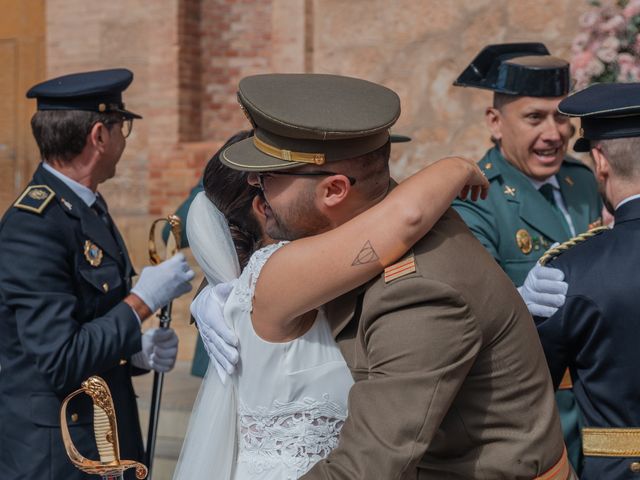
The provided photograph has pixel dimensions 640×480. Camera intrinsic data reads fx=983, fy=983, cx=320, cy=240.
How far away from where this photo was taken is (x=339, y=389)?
1.95 metres

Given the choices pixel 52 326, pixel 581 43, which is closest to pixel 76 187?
pixel 52 326

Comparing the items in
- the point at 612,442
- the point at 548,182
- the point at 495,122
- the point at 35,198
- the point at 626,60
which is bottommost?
the point at 612,442

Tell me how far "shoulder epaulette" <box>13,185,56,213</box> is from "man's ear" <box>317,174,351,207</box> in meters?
1.57

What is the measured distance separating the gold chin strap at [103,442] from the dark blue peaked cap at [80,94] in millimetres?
1394

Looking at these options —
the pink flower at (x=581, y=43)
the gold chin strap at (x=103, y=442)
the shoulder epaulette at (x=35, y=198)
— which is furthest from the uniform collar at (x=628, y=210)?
the pink flower at (x=581, y=43)

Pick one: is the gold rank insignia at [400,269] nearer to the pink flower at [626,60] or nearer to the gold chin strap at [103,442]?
the gold chin strap at [103,442]

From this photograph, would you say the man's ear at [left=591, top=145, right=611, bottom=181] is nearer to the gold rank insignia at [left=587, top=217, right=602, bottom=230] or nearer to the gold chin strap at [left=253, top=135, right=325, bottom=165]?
the gold chin strap at [left=253, top=135, right=325, bottom=165]

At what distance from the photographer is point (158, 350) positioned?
3.56 m

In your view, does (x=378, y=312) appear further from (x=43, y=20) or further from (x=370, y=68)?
(x=43, y=20)

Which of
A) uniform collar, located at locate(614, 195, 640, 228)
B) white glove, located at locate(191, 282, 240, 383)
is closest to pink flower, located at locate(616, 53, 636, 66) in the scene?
uniform collar, located at locate(614, 195, 640, 228)

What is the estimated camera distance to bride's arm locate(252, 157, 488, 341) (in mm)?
1762

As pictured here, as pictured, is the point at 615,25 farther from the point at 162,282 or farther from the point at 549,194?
the point at 162,282

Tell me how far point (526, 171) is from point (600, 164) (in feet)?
4.27

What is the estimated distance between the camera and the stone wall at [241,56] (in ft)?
24.1
